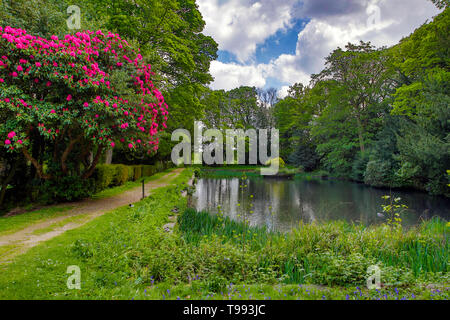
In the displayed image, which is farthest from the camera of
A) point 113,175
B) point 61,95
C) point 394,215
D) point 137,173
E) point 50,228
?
point 137,173

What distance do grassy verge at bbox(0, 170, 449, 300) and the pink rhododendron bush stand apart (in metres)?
2.37

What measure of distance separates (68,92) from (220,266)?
5257 mm

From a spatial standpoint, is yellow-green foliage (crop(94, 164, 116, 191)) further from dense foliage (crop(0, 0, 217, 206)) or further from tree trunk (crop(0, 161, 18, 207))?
tree trunk (crop(0, 161, 18, 207))

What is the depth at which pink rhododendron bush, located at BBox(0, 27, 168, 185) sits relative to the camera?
4.83 m

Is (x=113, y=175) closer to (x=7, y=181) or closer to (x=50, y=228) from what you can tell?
(x=7, y=181)

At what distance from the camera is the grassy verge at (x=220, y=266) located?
237cm

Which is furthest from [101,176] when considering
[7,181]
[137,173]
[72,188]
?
[137,173]

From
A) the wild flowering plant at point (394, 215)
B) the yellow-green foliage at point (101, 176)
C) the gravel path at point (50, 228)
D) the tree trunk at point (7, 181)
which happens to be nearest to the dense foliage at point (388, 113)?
the wild flowering plant at point (394, 215)

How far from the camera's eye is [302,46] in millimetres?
11609

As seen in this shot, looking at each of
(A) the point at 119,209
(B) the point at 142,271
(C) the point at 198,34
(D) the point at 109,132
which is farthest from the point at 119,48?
(C) the point at 198,34

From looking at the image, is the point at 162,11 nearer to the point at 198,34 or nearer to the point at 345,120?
the point at 198,34

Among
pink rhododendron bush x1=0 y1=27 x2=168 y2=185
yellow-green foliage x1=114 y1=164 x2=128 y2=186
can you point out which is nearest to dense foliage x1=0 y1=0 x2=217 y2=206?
pink rhododendron bush x1=0 y1=27 x2=168 y2=185

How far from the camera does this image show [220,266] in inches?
123

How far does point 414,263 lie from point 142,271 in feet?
12.2
